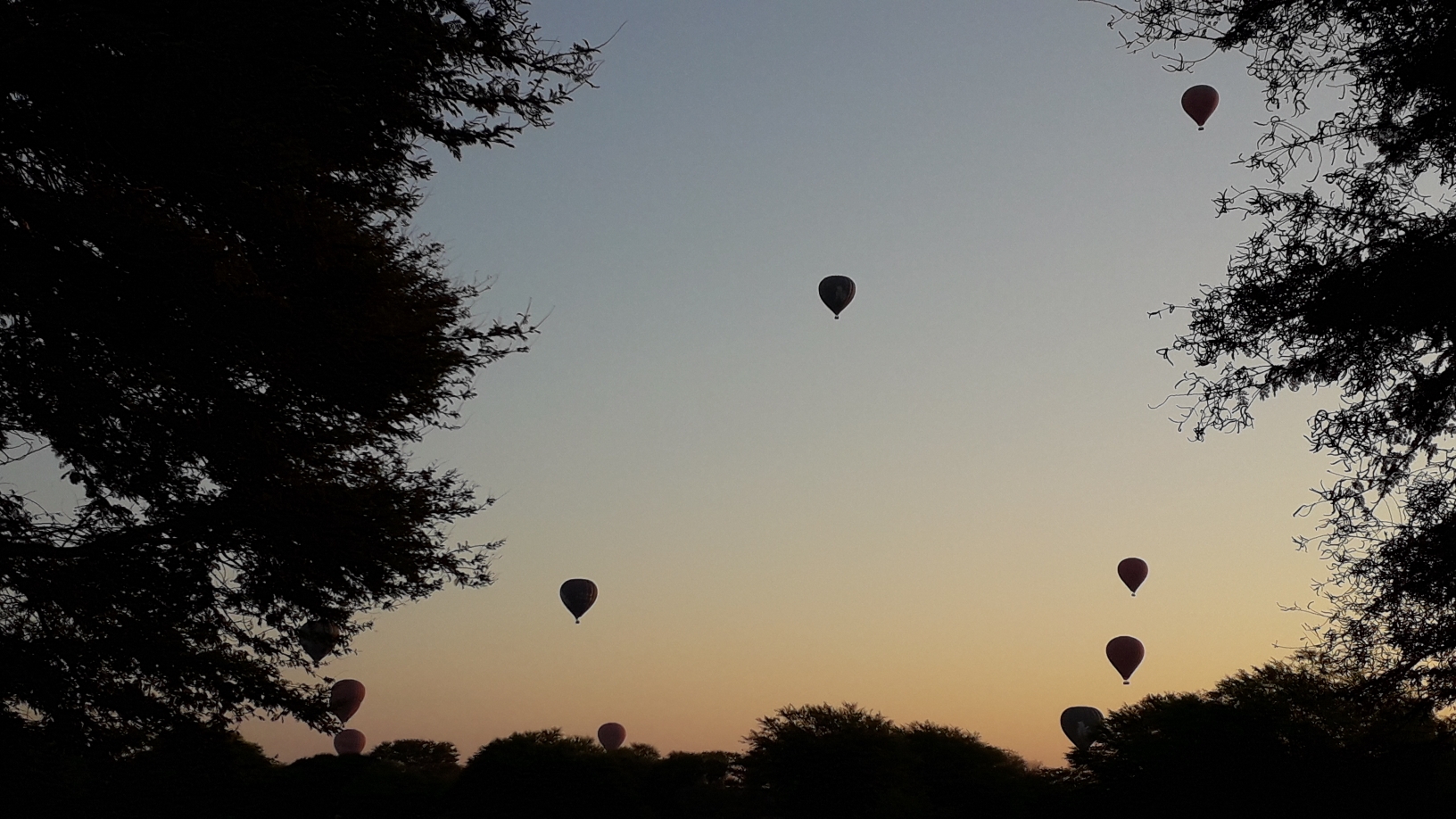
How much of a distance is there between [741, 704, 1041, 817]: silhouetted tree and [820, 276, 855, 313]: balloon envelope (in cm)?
1213

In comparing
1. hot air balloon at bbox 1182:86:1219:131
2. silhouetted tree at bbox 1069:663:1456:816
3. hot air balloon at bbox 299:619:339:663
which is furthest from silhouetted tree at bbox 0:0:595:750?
hot air balloon at bbox 1182:86:1219:131

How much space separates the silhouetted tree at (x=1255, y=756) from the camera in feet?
64.4

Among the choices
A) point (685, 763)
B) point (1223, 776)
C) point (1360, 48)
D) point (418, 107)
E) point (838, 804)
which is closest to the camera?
point (1360, 48)

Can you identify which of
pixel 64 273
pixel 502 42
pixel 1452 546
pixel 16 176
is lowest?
pixel 1452 546

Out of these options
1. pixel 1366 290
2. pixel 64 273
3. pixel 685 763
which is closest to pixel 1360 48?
pixel 1366 290

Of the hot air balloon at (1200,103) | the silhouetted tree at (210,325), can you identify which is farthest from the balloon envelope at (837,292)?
the silhouetted tree at (210,325)

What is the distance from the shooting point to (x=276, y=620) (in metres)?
13.2

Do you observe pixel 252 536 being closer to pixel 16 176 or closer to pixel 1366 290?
pixel 16 176

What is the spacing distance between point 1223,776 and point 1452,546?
42.5 feet

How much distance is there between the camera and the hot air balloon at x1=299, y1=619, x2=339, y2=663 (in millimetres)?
13586

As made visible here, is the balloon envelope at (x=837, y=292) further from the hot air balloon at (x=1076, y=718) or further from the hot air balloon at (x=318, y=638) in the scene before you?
the hot air balloon at (x=318, y=638)

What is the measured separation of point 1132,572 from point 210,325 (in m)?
36.6

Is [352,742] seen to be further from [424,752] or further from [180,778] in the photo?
[180,778]

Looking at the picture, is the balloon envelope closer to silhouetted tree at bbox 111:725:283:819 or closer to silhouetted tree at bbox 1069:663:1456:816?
silhouetted tree at bbox 1069:663:1456:816
